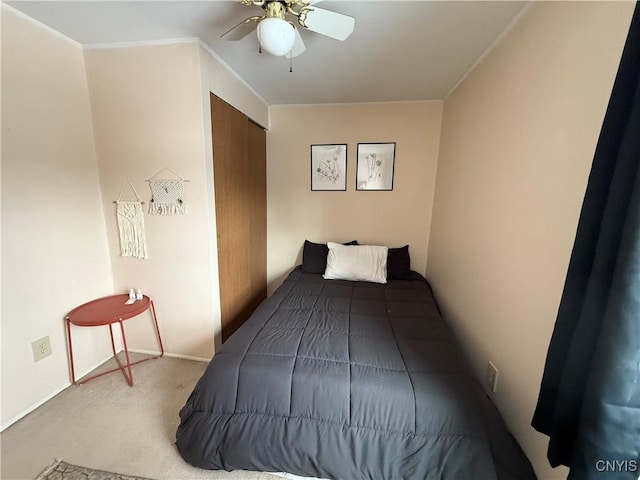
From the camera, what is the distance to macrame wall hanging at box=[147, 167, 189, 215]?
1773 mm

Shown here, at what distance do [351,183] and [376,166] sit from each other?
313 mm

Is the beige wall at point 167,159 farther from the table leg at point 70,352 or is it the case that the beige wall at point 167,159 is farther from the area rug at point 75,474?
the area rug at point 75,474

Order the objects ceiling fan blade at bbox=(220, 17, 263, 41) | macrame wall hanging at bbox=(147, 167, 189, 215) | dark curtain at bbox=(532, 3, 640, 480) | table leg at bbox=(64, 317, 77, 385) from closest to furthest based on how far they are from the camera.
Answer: dark curtain at bbox=(532, 3, 640, 480), ceiling fan blade at bbox=(220, 17, 263, 41), table leg at bbox=(64, 317, 77, 385), macrame wall hanging at bbox=(147, 167, 189, 215)

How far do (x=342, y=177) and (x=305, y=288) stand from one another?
1287 mm

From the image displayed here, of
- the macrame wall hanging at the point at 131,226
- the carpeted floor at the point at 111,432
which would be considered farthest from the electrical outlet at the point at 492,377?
the macrame wall hanging at the point at 131,226

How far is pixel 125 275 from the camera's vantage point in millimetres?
1975

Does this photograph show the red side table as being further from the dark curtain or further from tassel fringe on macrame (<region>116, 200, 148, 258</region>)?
the dark curtain

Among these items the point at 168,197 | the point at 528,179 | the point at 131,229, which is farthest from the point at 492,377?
the point at 131,229

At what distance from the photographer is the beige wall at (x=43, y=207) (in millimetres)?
1379

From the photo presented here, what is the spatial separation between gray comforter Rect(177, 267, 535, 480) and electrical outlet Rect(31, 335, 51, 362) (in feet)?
3.76

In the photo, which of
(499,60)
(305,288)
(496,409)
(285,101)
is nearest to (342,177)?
(285,101)

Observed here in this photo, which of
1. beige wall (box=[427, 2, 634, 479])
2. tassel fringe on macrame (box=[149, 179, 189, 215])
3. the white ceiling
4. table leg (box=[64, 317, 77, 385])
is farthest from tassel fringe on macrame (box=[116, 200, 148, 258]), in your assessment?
beige wall (box=[427, 2, 634, 479])

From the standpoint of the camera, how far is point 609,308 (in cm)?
62

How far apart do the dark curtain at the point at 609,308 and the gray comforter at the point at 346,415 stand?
340mm
